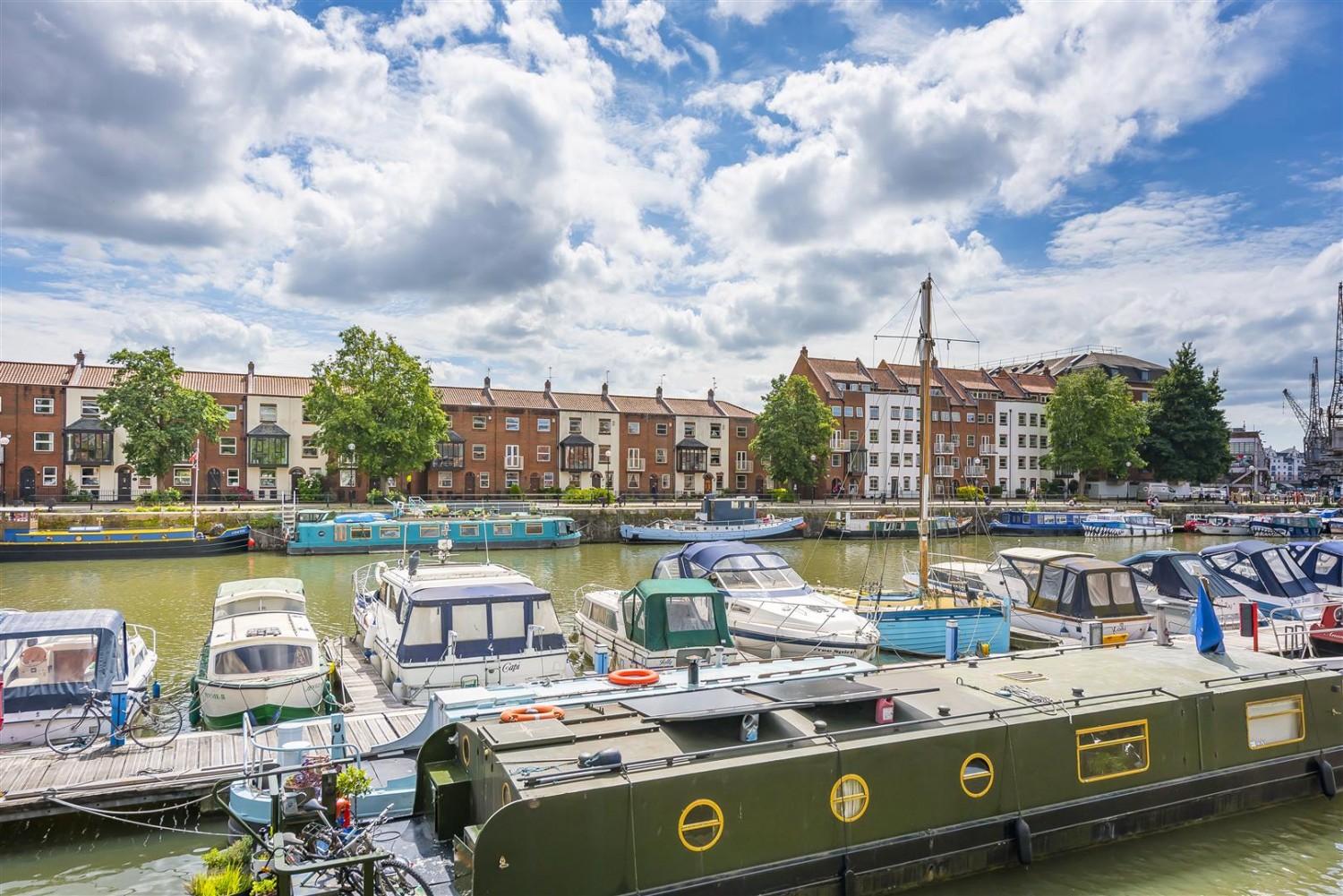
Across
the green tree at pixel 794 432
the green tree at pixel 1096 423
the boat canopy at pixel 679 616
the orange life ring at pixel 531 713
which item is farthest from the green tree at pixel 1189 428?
the orange life ring at pixel 531 713

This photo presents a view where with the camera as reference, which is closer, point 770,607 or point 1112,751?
point 1112,751

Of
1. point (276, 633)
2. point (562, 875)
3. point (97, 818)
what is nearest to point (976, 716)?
point (562, 875)

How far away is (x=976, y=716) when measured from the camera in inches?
428

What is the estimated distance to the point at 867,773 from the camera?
9.73m

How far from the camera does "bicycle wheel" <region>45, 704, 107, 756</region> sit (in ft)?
45.3

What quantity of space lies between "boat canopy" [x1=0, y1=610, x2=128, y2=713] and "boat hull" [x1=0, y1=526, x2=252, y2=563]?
1302 inches

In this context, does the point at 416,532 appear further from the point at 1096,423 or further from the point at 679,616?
the point at 1096,423

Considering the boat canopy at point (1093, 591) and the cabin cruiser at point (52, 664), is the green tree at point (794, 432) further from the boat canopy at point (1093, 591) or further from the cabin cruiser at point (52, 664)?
the cabin cruiser at point (52, 664)

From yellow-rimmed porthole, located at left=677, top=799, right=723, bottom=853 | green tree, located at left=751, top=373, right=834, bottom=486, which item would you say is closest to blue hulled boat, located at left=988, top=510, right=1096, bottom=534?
green tree, located at left=751, top=373, right=834, bottom=486

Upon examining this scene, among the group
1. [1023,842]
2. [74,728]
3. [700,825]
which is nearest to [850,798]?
[700,825]

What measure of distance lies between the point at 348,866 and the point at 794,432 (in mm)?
68201

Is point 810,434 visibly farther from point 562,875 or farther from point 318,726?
point 562,875

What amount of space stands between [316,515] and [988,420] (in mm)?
70522

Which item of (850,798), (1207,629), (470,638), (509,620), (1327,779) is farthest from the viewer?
(509,620)
